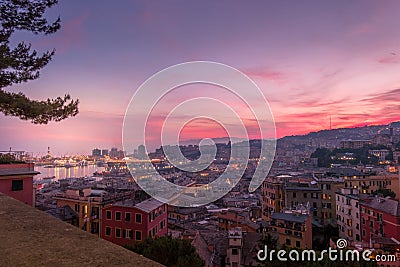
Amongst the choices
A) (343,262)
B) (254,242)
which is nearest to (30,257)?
(343,262)

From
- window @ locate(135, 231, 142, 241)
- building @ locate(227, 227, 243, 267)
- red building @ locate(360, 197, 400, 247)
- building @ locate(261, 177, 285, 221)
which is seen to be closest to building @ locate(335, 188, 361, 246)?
red building @ locate(360, 197, 400, 247)

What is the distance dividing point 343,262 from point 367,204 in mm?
15375

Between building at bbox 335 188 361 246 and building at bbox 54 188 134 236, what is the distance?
18.6 meters

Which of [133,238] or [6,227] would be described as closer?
[6,227]

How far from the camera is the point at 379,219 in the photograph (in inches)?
816

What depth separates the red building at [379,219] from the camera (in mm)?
19047

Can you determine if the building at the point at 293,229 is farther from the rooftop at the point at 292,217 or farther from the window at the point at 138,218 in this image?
the window at the point at 138,218

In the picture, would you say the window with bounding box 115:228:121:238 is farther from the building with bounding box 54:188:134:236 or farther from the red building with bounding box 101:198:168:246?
the building with bounding box 54:188:134:236

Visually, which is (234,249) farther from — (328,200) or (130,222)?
(328,200)

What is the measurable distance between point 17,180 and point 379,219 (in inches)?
847

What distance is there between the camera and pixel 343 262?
958 centimetres

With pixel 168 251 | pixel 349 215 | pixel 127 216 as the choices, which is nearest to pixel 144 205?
pixel 127 216

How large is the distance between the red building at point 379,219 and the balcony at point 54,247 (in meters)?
18.8

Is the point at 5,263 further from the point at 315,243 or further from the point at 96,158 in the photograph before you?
the point at 96,158
